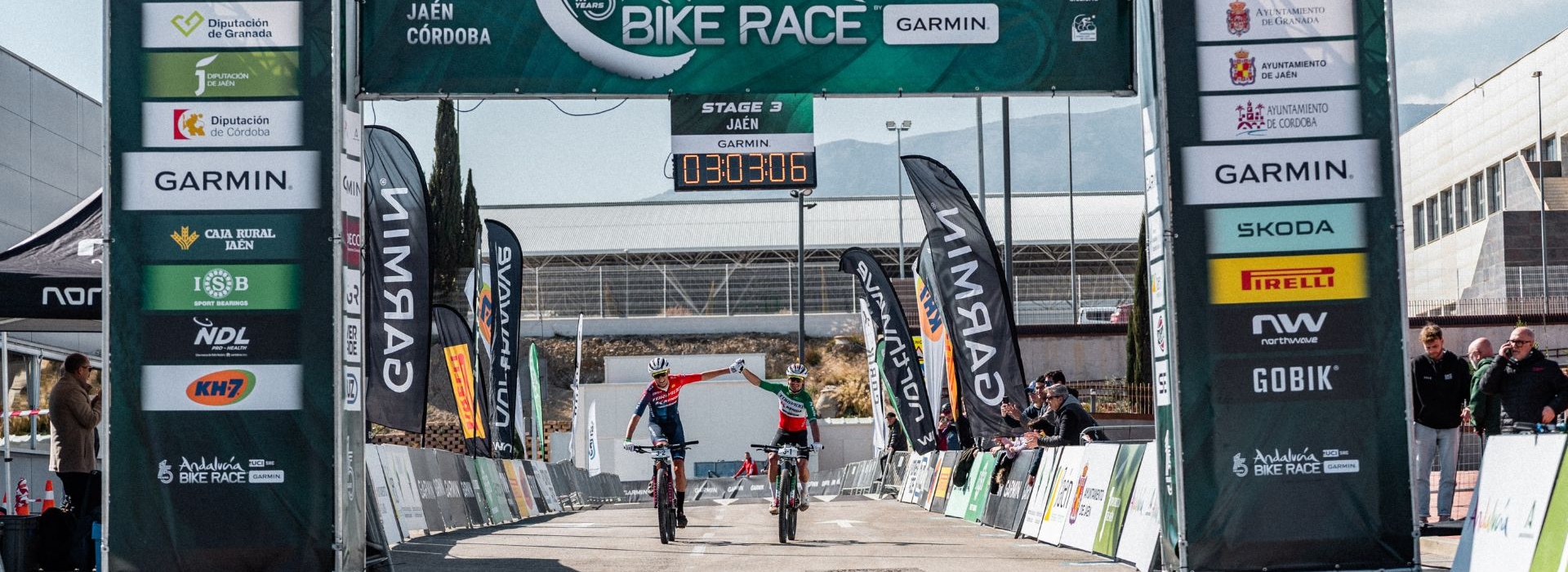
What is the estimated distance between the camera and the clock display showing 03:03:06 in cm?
1531

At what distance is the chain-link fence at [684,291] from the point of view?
219ft

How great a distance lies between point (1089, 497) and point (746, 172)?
470 cm

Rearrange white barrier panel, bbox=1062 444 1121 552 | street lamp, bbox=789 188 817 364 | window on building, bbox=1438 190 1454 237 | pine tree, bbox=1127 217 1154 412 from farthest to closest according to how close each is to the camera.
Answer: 1. window on building, bbox=1438 190 1454 237
2. street lamp, bbox=789 188 817 364
3. pine tree, bbox=1127 217 1154 412
4. white barrier panel, bbox=1062 444 1121 552

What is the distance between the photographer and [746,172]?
1573 cm

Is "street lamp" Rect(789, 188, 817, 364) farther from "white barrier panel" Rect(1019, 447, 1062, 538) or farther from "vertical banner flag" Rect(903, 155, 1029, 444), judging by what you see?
"white barrier panel" Rect(1019, 447, 1062, 538)

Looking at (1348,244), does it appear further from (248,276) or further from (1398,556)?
(248,276)

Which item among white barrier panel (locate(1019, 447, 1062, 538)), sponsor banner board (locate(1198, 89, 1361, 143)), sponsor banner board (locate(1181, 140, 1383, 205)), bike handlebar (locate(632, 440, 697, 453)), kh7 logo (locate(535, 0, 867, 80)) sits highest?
kh7 logo (locate(535, 0, 867, 80))

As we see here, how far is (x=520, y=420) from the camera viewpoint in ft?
91.2

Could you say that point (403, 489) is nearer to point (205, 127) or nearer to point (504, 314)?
point (504, 314)

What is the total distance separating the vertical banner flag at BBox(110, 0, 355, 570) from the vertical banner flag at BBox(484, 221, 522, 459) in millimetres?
12086

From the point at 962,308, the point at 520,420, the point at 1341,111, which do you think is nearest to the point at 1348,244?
the point at 1341,111

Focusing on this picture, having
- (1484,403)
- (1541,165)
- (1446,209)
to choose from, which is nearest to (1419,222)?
(1446,209)

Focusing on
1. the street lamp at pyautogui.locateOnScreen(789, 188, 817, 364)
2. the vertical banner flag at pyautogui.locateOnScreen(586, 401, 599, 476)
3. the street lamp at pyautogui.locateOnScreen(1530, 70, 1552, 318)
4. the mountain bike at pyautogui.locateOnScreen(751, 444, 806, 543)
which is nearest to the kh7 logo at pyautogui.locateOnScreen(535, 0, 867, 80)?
the mountain bike at pyautogui.locateOnScreen(751, 444, 806, 543)

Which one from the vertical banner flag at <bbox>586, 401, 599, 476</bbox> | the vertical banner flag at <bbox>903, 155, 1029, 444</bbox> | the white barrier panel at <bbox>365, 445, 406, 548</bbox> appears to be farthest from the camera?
the vertical banner flag at <bbox>586, 401, 599, 476</bbox>
